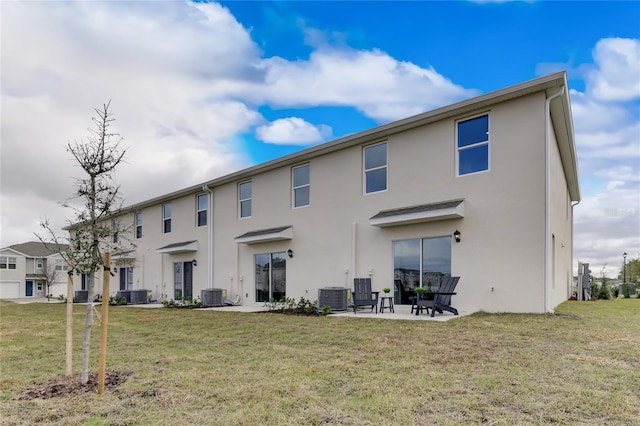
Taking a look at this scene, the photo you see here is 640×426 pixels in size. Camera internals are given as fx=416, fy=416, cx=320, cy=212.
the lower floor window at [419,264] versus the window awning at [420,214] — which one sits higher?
the window awning at [420,214]

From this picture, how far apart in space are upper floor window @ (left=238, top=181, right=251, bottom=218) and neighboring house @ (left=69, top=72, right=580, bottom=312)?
67mm

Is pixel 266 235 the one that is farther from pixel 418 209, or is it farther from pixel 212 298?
pixel 418 209

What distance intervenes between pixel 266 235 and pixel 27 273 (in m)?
45.0

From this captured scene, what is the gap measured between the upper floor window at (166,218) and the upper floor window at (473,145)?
49.3ft

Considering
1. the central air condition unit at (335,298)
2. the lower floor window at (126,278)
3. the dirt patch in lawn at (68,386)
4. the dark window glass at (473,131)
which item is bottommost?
the lower floor window at (126,278)

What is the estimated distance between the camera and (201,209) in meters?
18.9

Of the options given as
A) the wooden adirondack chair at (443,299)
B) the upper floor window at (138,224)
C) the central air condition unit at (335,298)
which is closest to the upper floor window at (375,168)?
the central air condition unit at (335,298)

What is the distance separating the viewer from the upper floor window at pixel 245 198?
54.9ft

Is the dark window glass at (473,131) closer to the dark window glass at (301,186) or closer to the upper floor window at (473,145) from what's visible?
the upper floor window at (473,145)

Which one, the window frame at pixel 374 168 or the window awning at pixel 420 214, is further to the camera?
the window frame at pixel 374 168

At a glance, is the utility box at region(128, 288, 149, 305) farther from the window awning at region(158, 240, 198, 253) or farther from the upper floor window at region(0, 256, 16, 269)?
the upper floor window at region(0, 256, 16, 269)

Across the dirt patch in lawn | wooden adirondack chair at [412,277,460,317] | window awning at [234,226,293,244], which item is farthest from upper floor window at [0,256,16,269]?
the dirt patch in lawn

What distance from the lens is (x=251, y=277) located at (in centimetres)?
1617

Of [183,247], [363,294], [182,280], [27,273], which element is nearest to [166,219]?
[183,247]
